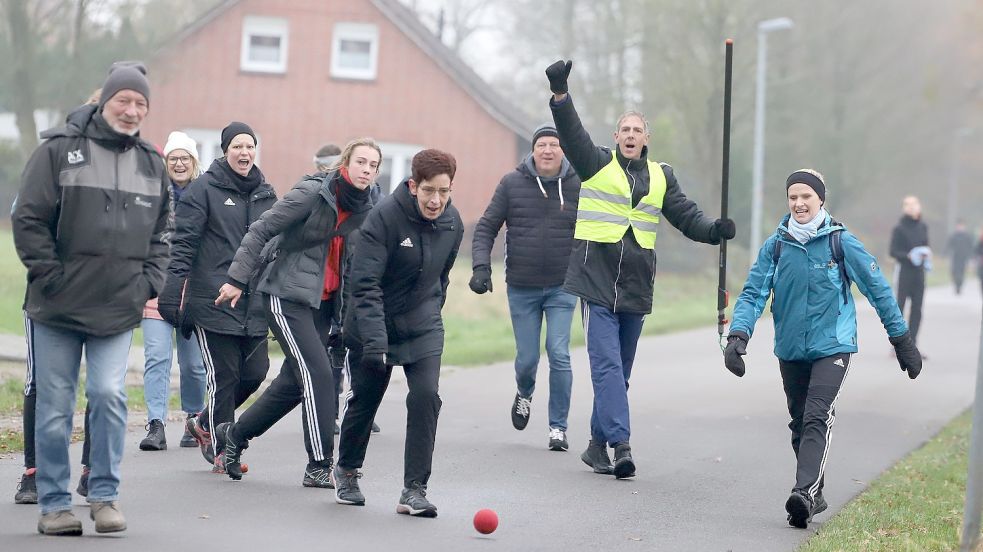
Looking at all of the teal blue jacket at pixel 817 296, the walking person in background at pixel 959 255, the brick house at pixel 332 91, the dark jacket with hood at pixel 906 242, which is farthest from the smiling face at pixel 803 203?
the walking person in background at pixel 959 255

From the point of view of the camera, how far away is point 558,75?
8094 millimetres

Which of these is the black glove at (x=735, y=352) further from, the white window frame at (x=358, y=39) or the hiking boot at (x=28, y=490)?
the white window frame at (x=358, y=39)

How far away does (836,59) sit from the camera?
50.8m

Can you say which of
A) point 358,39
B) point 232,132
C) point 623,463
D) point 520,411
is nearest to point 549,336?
point 520,411

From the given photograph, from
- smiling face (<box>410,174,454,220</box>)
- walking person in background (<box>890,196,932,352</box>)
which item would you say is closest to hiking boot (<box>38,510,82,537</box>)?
smiling face (<box>410,174,454,220</box>)

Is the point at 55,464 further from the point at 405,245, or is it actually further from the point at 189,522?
the point at 405,245

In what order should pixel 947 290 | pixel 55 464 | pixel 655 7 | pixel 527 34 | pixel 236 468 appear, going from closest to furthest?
pixel 55 464
pixel 236 468
pixel 655 7
pixel 947 290
pixel 527 34

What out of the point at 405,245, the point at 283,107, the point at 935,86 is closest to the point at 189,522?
the point at 405,245

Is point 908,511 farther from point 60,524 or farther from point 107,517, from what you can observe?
point 60,524

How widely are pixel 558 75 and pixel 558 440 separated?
279 cm

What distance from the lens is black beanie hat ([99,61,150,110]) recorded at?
20.4 feet

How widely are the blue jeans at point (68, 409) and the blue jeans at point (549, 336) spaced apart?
13.2 feet

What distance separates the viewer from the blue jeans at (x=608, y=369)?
8.77 m

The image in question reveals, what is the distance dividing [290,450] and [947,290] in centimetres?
3576
